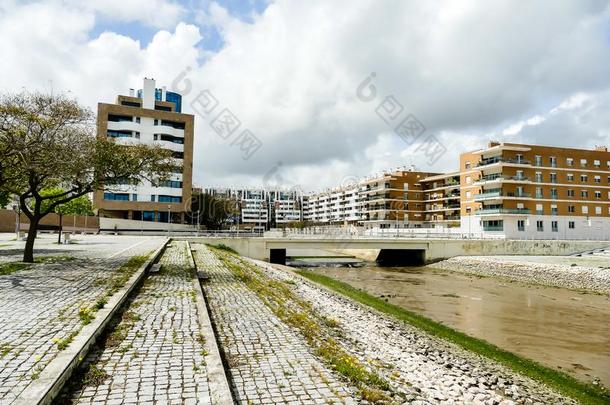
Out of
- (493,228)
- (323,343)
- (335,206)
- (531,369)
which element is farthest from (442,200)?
(323,343)

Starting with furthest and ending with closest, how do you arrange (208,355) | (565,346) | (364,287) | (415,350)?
1. (364,287)
2. (565,346)
3. (415,350)
4. (208,355)

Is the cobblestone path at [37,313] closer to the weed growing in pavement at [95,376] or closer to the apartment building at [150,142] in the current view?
the weed growing in pavement at [95,376]

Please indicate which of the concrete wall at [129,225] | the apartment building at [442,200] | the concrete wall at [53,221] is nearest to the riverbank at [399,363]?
the concrete wall at [129,225]

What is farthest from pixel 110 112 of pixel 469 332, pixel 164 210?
pixel 469 332

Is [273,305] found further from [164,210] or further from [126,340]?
[164,210]

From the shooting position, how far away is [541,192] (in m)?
57.5

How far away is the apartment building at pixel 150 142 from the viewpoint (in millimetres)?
60062

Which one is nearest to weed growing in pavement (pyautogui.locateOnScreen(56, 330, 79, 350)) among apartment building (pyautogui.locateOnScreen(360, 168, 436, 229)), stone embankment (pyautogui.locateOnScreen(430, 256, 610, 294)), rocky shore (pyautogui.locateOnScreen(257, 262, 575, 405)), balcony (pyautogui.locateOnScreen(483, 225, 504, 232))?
rocky shore (pyautogui.locateOnScreen(257, 262, 575, 405))

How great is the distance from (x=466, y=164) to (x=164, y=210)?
49612 mm

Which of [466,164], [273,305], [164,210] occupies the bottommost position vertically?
[273,305]

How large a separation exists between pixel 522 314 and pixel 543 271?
1681cm

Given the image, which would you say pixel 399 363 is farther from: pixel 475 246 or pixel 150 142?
pixel 150 142

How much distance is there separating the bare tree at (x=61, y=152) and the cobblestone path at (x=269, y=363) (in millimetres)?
8957

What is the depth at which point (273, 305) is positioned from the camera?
11.9m
